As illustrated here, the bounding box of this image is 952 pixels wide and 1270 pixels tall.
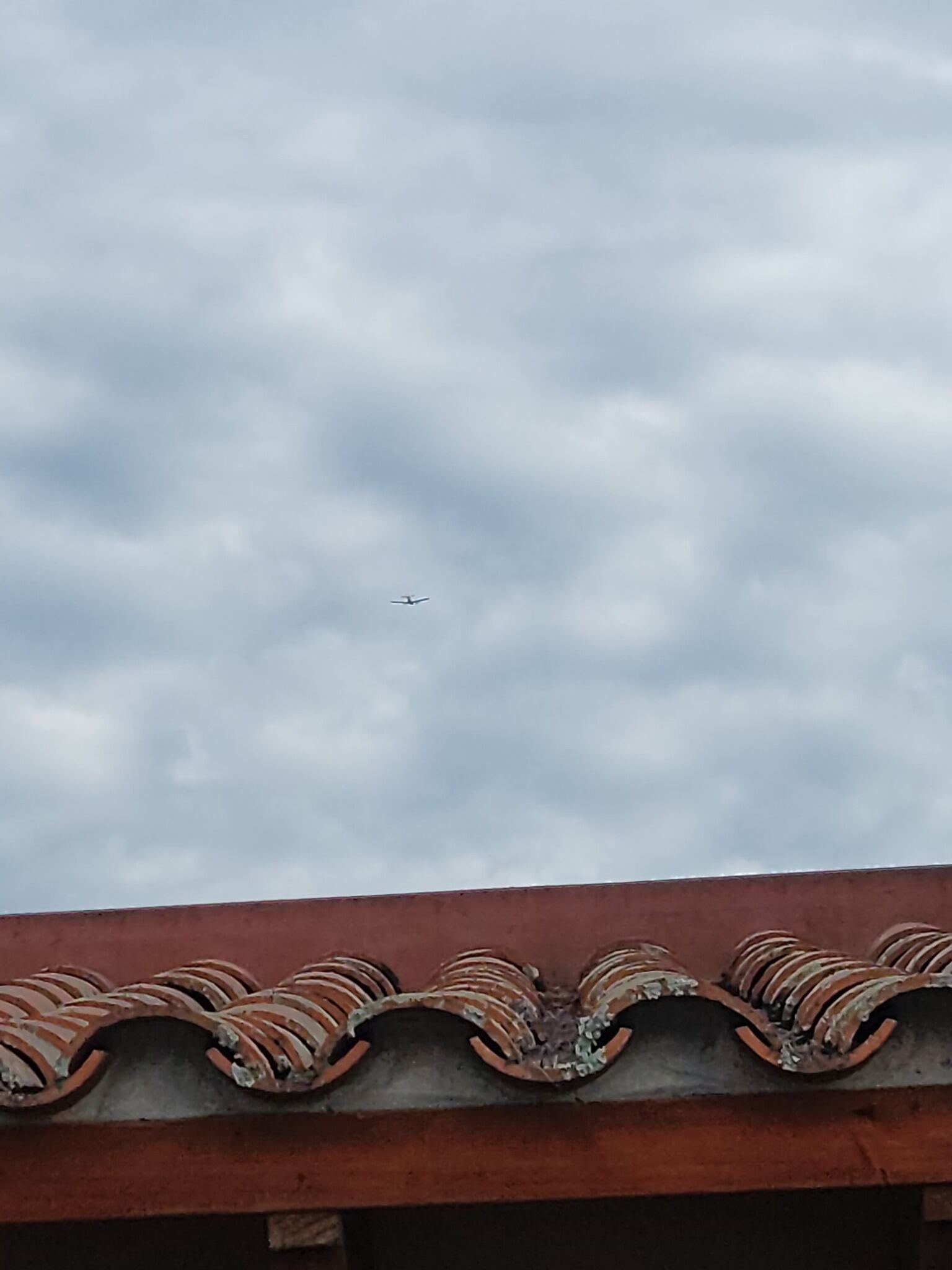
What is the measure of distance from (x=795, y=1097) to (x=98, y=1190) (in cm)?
159

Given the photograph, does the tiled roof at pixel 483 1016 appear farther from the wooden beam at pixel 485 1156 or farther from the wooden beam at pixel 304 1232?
the wooden beam at pixel 304 1232

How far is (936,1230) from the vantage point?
3209mm

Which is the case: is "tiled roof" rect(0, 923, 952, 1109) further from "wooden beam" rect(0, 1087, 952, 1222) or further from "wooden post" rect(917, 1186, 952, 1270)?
"wooden post" rect(917, 1186, 952, 1270)

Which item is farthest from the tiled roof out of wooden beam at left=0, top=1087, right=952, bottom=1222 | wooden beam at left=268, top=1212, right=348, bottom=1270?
wooden beam at left=268, top=1212, right=348, bottom=1270


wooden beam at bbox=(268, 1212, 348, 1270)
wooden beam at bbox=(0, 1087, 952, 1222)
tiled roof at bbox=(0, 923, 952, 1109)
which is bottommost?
wooden beam at bbox=(268, 1212, 348, 1270)

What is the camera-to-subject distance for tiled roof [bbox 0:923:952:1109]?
321cm

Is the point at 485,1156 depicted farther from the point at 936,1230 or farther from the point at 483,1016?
the point at 936,1230

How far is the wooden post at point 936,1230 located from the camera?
125 inches

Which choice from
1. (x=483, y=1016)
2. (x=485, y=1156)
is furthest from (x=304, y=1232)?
(x=483, y=1016)

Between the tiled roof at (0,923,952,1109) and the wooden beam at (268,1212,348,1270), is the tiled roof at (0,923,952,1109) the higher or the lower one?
the higher one

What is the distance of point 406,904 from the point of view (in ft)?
20.2

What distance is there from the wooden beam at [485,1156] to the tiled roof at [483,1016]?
11cm

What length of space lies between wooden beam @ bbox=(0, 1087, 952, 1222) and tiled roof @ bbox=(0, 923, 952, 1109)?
0.36 ft

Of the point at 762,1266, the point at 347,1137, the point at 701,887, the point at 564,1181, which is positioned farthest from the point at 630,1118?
the point at 701,887
